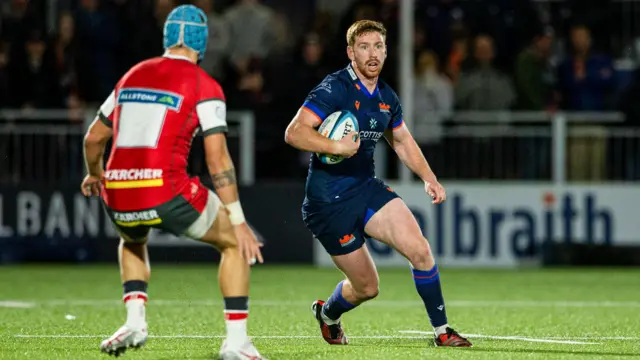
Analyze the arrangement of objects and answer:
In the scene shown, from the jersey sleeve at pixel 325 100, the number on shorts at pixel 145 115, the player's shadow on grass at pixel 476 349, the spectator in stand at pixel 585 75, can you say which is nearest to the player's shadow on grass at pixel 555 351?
the player's shadow on grass at pixel 476 349

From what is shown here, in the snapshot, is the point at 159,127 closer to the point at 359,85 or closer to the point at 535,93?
the point at 359,85

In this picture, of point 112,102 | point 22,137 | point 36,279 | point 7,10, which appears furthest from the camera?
point 7,10

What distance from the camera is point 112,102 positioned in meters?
7.80

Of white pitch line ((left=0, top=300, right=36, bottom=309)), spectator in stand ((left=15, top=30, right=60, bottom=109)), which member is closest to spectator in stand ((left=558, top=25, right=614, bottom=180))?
spectator in stand ((left=15, top=30, right=60, bottom=109))

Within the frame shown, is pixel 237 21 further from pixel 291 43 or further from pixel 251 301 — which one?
pixel 251 301

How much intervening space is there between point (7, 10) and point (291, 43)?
405cm

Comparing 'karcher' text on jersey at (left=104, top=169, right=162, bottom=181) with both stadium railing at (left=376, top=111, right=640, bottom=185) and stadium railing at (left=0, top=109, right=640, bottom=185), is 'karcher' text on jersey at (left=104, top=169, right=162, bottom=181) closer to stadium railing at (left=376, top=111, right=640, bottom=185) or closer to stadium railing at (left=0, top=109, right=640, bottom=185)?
stadium railing at (left=0, top=109, right=640, bottom=185)

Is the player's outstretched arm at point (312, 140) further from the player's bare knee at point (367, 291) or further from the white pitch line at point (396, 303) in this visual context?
the white pitch line at point (396, 303)

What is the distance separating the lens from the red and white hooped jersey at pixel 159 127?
752 cm

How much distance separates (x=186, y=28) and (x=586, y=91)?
11013 mm

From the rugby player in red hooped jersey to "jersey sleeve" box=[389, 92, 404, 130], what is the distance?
1.87 metres

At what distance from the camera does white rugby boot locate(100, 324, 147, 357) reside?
750cm

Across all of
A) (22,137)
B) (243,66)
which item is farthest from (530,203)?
(22,137)

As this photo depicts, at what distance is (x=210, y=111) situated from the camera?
7.49 metres
